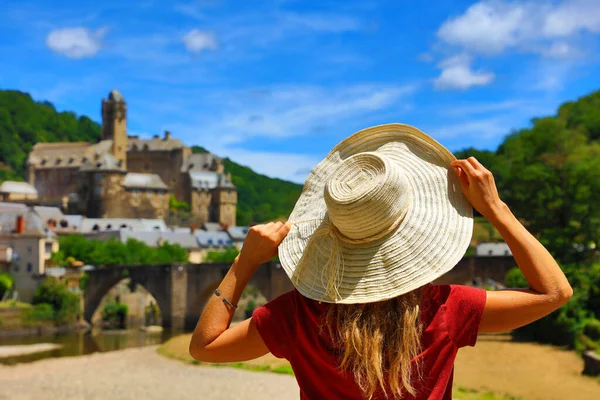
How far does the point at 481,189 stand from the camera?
2447mm

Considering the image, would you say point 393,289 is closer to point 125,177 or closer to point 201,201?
point 125,177

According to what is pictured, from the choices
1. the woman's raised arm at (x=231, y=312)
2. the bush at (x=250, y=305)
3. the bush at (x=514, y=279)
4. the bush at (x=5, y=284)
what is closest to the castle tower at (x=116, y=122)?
the bush at (x=250, y=305)

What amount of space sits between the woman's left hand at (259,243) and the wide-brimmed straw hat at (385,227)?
0.07m

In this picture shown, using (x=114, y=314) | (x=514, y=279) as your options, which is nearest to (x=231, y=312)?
(x=514, y=279)

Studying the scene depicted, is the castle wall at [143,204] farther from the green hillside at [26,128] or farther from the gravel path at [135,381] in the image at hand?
the gravel path at [135,381]

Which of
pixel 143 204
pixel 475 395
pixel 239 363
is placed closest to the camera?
pixel 475 395

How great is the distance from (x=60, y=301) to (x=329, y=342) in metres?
48.2

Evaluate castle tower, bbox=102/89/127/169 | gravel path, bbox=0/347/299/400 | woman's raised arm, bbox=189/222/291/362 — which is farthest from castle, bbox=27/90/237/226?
woman's raised arm, bbox=189/222/291/362

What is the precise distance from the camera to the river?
117ft

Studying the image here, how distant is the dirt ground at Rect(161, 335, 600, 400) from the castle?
63406 mm

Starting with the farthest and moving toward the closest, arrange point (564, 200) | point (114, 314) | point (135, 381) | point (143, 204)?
point (143, 204), point (114, 314), point (564, 200), point (135, 381)

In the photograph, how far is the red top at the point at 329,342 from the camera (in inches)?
94.9

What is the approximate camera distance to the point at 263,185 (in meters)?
129

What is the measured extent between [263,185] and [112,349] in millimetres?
92503
